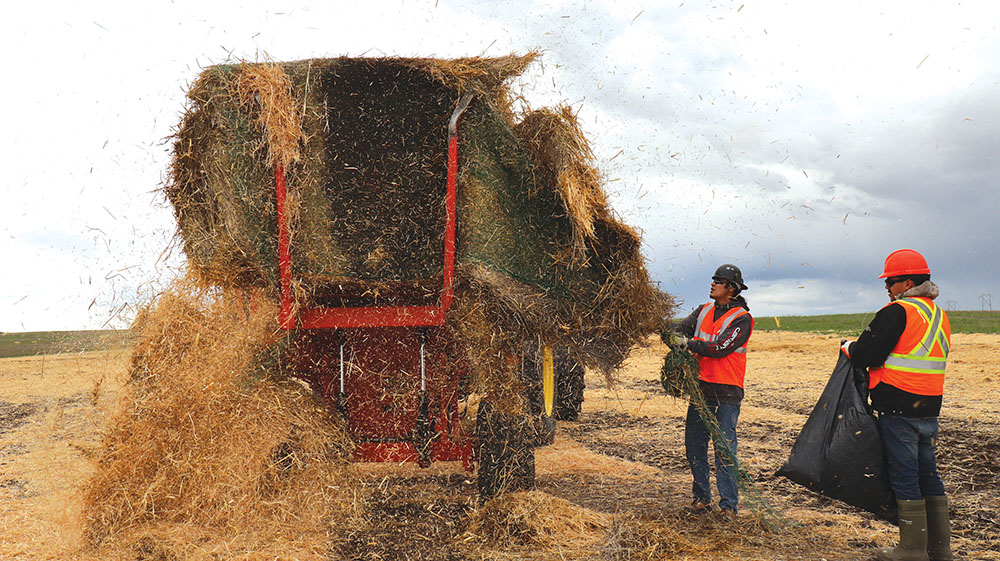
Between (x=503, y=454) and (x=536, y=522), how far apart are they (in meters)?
0.52

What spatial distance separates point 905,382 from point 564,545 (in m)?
2.20

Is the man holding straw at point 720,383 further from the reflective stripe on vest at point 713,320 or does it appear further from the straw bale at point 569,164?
the straw bale at point 569,164

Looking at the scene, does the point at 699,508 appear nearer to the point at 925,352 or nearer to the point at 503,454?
the point at 503,454

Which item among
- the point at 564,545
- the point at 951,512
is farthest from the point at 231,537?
the point at 951,512

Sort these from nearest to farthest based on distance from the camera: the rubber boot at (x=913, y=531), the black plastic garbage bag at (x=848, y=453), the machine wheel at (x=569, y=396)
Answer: the rubber boot at (x=913, y=531) → the black plastic garbage bag at (x=848, y=453) → the machine wheel at (x=569, y=396)

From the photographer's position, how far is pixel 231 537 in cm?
413

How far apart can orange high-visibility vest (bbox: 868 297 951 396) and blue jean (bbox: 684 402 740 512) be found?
40.2 inches

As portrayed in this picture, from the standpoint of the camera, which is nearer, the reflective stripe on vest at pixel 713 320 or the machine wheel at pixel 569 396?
the reflective stripe on vest at pixel 713 320

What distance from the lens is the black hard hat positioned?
4863 mm

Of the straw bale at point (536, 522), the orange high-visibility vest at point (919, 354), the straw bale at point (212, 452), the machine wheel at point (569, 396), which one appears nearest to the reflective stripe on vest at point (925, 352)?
the orange high-visibility vest at point (919, 354)

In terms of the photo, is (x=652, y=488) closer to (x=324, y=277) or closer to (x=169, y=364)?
(x=324, y=277)

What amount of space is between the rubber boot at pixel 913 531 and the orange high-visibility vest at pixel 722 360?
3.91 feet

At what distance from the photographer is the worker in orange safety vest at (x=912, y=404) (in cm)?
395

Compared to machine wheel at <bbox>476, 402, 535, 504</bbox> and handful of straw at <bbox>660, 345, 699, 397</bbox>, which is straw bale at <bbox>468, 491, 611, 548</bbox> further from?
handful of straw at <bbox>660, 345, 699, 397</bbox>
